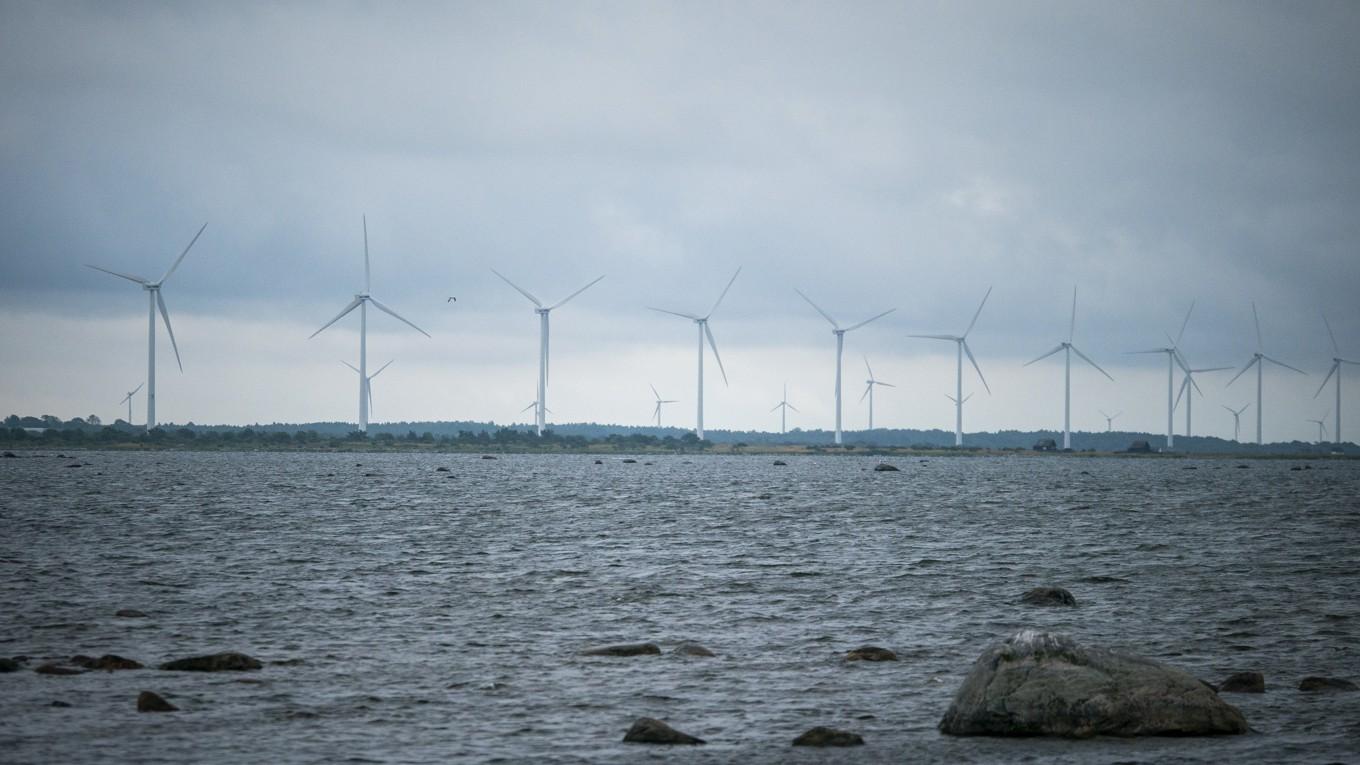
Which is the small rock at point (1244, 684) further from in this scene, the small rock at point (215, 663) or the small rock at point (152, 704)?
the small rock at point (152, 704)

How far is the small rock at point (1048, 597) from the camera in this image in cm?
4200

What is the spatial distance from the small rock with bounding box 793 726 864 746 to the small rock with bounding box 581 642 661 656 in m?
9.64

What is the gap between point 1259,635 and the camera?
36.2 meters

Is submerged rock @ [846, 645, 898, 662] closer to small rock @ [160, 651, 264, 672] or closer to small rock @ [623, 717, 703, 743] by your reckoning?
small rock @ [623, 717, 703, 743]

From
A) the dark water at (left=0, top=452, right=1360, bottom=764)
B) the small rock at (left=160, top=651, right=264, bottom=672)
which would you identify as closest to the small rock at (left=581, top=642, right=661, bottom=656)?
the dark water at (left=0, top=452, right=1360, bottom=764)

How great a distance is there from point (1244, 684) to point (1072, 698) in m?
6.30

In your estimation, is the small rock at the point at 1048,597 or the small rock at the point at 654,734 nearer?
the small rock at the point at 654,734

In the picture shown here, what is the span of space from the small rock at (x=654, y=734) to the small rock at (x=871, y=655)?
9130 mm

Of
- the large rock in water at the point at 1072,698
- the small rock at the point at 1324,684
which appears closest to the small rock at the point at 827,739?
the large rock in water at the point at 1072,698

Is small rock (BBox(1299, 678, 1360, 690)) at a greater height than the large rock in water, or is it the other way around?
the large rock in water

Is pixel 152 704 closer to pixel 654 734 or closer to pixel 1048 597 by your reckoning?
pixel 654 734

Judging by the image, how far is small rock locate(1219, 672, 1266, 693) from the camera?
2758cm

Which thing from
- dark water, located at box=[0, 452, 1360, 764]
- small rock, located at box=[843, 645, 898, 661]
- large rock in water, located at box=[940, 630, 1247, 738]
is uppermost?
large rock in water, located at box=[940, 630, 1247, 738]

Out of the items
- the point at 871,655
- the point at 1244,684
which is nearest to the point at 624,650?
the point at 871,655
